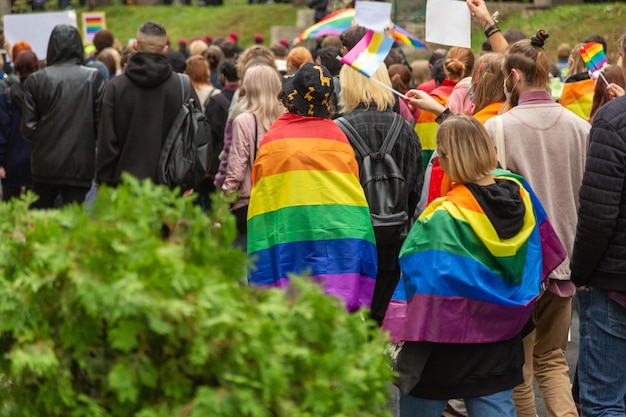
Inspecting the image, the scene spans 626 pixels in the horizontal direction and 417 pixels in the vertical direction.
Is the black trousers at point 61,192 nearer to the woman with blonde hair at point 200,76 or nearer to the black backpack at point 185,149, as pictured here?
the black backpack at point 185,149

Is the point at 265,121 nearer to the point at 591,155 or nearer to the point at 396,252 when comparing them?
the point at 396,252

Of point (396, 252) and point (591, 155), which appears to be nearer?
point (591, 155)

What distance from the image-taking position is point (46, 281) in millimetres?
2637

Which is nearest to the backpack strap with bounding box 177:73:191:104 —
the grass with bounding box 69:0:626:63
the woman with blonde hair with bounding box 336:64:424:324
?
the woman with blonde hair with bounding box 336:64:424:324

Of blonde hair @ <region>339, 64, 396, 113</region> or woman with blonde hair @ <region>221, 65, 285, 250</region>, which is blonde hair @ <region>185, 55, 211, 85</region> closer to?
woman with blonde hair @ <region>221, 65, 285, 250</region>

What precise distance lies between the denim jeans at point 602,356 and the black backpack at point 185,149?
3260 mm

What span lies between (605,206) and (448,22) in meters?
2.20

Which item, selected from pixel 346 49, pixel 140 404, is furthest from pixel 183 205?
pixel 346 49

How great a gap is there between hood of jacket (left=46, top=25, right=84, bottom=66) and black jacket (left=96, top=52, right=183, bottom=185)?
3.29 feet

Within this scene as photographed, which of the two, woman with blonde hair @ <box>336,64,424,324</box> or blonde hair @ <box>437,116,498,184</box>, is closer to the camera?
blonde hair @ <box>437,116,498,184</box>

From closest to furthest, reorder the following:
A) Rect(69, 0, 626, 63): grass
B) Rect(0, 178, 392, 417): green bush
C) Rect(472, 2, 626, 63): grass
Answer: Rect(0, 178, 392, 417): green bush
Rect(472, 2, 626, 63): grass
Rect(69, 0, 626, 63): grass

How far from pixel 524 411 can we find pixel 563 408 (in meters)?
0.19

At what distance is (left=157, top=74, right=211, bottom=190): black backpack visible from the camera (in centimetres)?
723

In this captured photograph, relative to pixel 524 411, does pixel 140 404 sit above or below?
above
